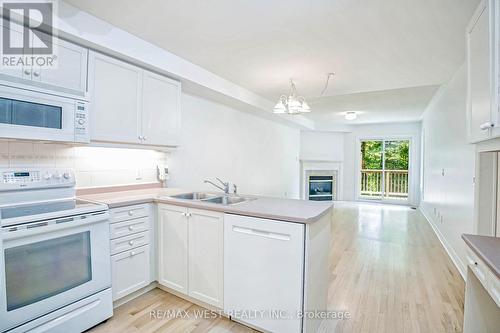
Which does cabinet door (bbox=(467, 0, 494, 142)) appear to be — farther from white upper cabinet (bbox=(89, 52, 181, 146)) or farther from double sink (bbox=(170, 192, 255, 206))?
white upper cabinet (bbox=(89, 52, 181, 146))

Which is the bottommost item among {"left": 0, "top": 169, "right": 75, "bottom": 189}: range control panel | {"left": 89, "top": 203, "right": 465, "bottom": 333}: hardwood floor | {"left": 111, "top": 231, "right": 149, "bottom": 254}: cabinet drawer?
{"left": 89, "top": 203, "right": 465, "bottom": 333}: hardwood floor

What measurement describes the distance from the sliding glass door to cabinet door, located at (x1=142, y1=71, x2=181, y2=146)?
22.9 ft

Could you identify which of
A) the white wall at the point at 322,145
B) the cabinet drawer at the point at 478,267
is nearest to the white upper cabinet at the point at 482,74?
the cabinet drawer at the point at 478,267

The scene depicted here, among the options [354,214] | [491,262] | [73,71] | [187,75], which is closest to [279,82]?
[187,75]

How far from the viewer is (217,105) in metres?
4.12

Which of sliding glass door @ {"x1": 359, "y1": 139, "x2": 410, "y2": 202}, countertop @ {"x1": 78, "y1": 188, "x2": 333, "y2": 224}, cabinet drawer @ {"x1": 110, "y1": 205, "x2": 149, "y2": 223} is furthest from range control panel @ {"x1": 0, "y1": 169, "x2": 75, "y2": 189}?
sliding glass door @ {"x1": 359, "y1": 139, "x2": 410, "y2": 202}

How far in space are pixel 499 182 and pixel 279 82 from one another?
278 centimetres

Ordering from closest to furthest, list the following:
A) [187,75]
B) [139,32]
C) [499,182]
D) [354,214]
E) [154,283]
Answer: [499,182]
[139,32]
[154,283]
[187,75]
[354,214]

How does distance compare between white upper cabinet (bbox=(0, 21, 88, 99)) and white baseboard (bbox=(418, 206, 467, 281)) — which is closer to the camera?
white upper cabinet (bbox=(0, 21, 88, 99))

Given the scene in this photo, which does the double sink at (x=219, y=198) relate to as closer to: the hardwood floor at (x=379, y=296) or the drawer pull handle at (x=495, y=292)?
the hardwood floor at (x=379, y=296)

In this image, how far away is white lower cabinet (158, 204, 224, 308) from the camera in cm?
211

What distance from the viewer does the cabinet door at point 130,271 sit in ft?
7.14

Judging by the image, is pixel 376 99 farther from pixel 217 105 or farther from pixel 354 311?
pixel 354 311

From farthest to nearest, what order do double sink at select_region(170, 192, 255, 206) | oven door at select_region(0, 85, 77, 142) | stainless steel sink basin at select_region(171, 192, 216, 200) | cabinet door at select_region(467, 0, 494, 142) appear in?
stainless steel sink basin at select_region(171, 192, 216, 200) → double sink at select_region(170, 192, 255, 206) → oven door at select_region(0, 85, 77, 142) → cabinet door at select_region(467, 0, 494, 142)
